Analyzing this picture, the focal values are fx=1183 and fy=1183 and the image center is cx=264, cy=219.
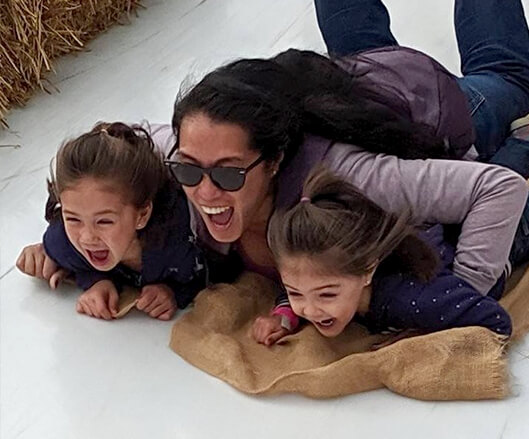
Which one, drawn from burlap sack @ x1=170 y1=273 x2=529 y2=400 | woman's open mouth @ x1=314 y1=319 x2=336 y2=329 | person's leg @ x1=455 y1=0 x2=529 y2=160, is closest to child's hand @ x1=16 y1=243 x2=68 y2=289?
burlap sack @ x1=170 y1=273 x2=529 y2=400

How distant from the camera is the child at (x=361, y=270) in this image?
161cm

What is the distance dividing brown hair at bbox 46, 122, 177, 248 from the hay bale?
0.61m

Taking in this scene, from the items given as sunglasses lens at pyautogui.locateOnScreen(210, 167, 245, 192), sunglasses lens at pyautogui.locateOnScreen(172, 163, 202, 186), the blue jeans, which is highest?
sunglasses lens at pyautogui.locateOnScreen(172, 163, 202, 186)

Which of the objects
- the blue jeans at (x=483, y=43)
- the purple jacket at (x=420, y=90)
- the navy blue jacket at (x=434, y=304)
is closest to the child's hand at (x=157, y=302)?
the navy blue jacket at (x=434, y=304)

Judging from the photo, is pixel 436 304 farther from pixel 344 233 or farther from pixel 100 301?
pixel 100 301

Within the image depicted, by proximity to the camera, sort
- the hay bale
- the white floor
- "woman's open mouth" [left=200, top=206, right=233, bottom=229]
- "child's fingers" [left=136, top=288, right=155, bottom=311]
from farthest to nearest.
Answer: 1. the hay bale
2. "child's fingers" [left=136, top=288, right=155, bottom=311]
3. "woman's open mouth" [left=200, top=206, right=233, bottom=229]
4. the white floor

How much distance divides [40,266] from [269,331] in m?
0.42

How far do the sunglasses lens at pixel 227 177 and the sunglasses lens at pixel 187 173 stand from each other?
0.02m

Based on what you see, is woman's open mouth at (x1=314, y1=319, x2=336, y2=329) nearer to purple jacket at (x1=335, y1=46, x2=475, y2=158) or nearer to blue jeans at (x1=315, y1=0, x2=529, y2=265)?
purple jacket at (x1=335, y1=46, x2=475, y2=158)

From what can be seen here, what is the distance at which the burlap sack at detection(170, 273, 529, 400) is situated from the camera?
162cm

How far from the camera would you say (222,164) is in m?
1.66

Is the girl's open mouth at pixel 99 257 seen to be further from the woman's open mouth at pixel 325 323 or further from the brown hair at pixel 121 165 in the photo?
the woman's open mouth at pixel 325 323

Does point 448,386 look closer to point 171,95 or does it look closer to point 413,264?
point 413,264

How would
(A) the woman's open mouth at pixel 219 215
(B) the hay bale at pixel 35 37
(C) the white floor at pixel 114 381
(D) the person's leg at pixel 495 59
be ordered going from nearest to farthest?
1. (C) the white floor at pixel 114 381
2. (A) the woman's open mouth at pixel 219 215
3. (D) the person's leg at pixel 495 59
4. (B) the hay bale at pixel 35 37
